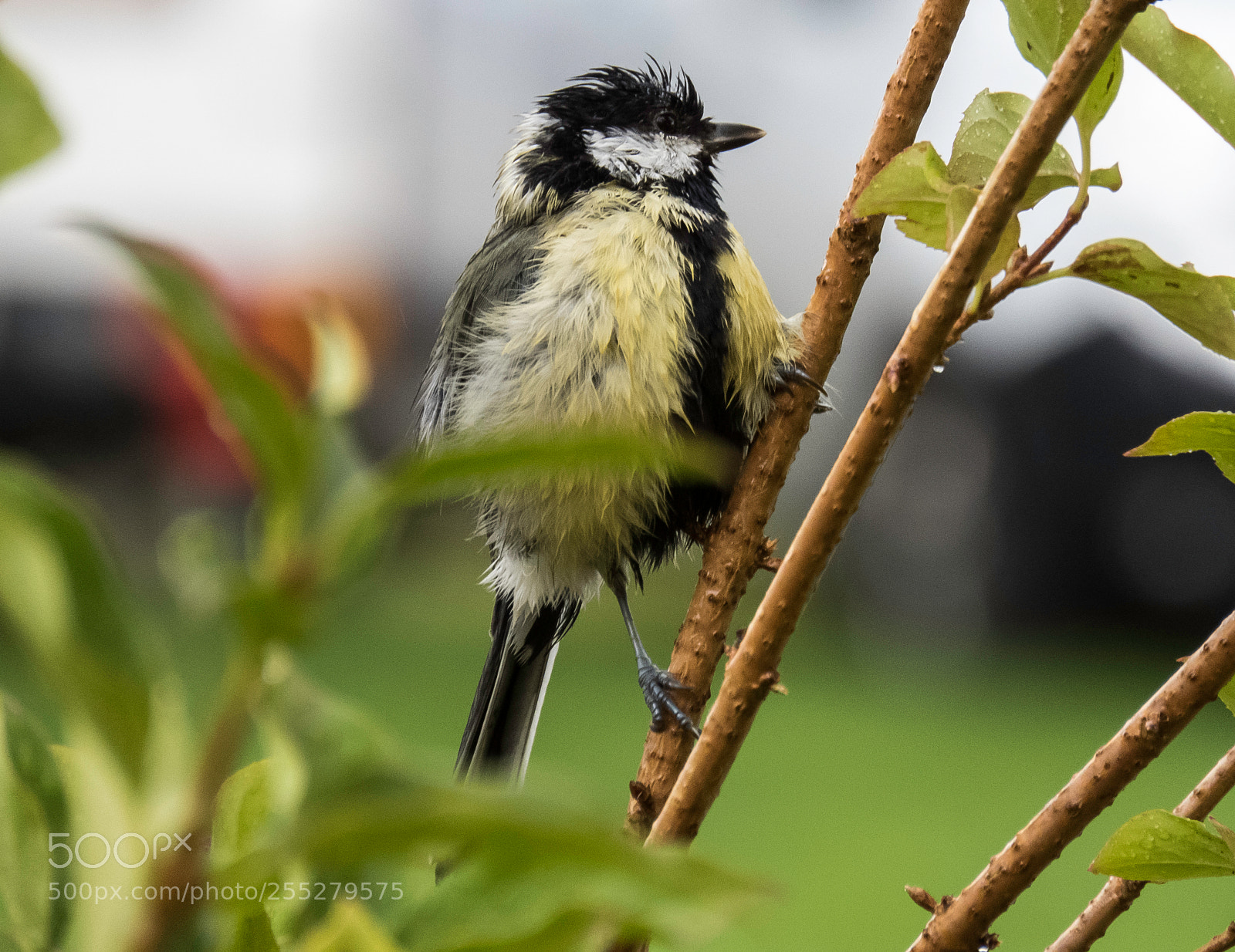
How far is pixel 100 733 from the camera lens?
119mm

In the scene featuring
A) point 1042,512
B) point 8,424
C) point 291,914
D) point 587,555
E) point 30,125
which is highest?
point 30,125

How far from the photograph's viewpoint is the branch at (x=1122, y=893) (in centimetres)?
31

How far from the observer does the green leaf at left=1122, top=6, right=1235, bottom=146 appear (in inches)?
11.2

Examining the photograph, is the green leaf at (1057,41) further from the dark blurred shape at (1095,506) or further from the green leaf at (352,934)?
the dark blurred shape at (1095,506)

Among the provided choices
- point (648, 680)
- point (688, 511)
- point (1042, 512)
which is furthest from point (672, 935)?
point (1042, 512)

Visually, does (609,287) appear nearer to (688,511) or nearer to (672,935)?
(688,511)

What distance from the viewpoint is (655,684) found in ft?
1.87

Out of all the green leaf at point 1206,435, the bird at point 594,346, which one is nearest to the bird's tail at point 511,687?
the bird at point 594,346

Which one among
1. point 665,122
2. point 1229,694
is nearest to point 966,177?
point 1229,694

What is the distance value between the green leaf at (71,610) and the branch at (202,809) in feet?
0.03

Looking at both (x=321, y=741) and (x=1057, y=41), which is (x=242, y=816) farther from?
(x=1057, y=41)

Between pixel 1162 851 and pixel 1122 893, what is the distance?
57mm

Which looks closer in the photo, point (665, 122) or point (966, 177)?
point (966, 177)

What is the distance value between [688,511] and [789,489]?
1801mm
